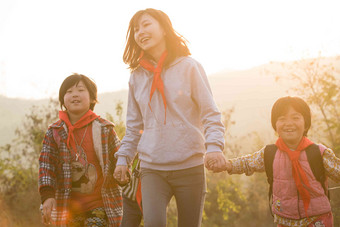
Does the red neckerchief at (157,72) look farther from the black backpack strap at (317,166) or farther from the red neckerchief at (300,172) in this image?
the black backpack strap at (317,166)

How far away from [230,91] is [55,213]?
133ft

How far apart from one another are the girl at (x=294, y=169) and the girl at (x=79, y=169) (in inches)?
43.9

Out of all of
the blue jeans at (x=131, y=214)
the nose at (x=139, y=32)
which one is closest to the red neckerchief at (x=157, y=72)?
the nose at (x=139, y=32)

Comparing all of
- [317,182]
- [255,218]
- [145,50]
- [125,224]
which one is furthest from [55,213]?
[255,218]

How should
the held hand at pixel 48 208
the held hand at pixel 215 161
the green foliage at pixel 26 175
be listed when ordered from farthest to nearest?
1. the green foliage at pixel 26 175
2. the held hand at pixel 48 208
3. the held hand at pixel 215 161

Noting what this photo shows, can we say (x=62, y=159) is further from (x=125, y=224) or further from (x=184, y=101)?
(x=184, y=101)

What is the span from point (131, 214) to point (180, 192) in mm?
1046

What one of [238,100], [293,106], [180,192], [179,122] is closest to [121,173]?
[180,192]

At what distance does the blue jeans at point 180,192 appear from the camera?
104 inches

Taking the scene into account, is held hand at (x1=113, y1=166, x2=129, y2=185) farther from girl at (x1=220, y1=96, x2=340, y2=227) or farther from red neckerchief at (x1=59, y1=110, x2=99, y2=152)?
girl at (x1=220, y1=96, x2=340, y2=227)

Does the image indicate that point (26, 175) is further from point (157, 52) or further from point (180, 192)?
point (180, 192)

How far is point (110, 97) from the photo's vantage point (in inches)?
1976

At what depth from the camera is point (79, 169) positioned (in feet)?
10.8

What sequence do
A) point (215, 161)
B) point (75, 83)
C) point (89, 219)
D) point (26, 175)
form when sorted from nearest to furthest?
point (215, 161) → point (89, 219) → point (75, 83) → point (26, 175)
